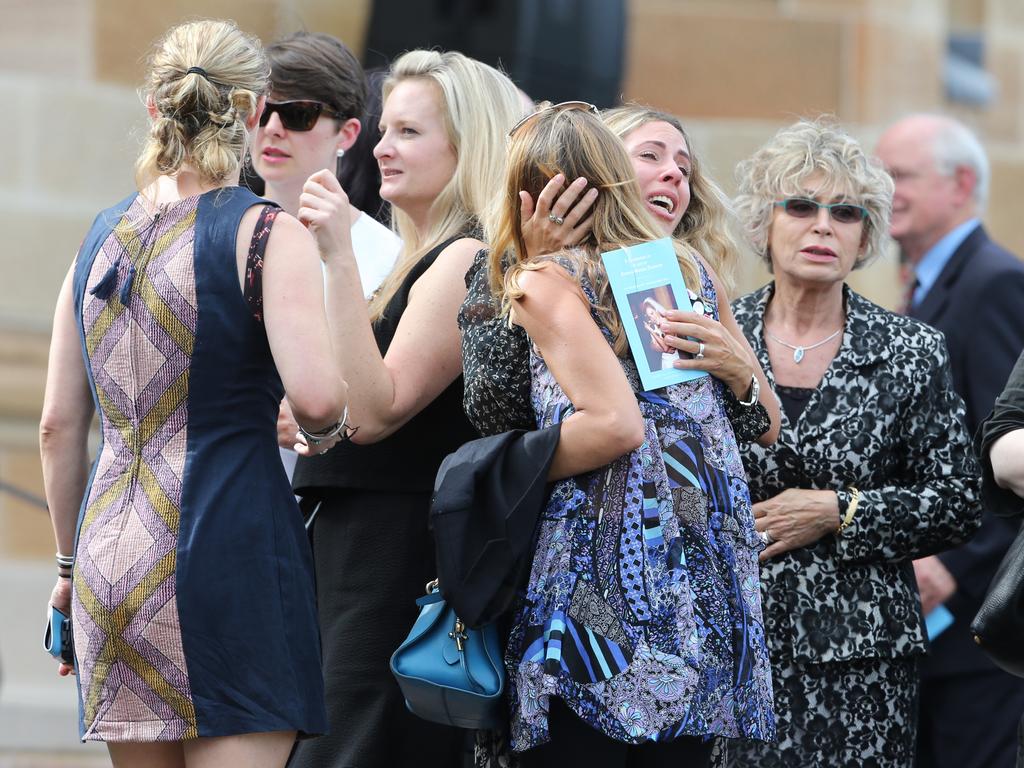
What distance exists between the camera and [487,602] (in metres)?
3.03

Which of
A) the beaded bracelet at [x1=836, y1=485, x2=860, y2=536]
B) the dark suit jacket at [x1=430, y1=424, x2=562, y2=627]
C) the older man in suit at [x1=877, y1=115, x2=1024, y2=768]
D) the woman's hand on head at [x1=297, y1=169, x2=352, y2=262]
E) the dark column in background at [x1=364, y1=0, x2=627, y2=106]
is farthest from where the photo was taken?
the dark column in background at [x1=364, y1=0, x2=627, y2=106]

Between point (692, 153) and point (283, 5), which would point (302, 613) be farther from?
point (283, 5)

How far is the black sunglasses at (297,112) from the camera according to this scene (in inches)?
166

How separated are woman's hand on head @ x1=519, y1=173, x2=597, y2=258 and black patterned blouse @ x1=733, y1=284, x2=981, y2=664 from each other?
101 centimetres

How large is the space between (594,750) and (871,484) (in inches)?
50.2

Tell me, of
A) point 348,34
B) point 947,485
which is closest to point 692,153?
point 947,485

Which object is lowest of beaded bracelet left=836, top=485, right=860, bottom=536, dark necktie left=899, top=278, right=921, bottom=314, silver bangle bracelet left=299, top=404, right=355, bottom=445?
beaded bracelet left=836, top=485, right=860, bottom=536

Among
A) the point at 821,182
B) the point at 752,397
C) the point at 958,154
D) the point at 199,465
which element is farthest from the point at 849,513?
the point at 958,154

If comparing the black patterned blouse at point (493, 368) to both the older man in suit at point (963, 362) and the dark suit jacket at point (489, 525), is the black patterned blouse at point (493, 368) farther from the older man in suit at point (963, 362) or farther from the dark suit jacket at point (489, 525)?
the older man in suit at point (963, 362)

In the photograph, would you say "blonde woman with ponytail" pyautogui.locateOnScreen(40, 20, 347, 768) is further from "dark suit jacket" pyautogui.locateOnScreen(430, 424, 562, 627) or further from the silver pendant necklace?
the silver pendant necklace

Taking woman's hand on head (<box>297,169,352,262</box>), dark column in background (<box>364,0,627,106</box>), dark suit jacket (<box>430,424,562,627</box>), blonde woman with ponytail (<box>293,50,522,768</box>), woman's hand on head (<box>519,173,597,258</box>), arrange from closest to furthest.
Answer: dark suit jacket (<box>430,424,562,627</box>) < woman's hand on head (<box>519,173,597,258</box>) < woman's hand on head (<box>297,169,352,262</box>) < blonde woman with ponytail (<box>293,50,522,768</box>) < dark column in background (<box>364,0,627,106</box>)

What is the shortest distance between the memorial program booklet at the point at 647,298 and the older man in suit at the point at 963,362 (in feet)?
5.53

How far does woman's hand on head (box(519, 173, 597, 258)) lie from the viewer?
313cm

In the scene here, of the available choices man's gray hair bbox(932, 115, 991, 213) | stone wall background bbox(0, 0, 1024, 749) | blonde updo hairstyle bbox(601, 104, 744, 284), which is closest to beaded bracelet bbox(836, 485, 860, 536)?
blonde updo hairstyle bbox(601, 104, 744, 284)
